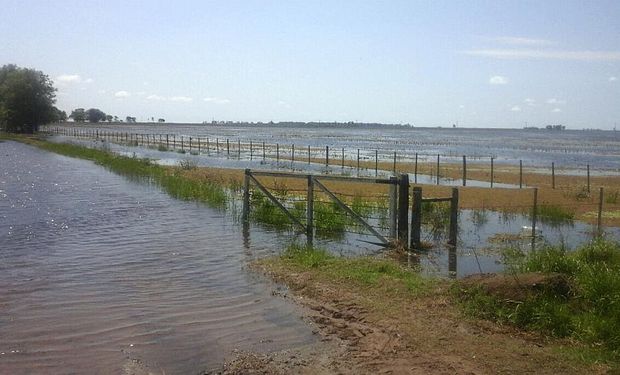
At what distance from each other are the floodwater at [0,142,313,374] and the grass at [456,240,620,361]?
2.76 meters

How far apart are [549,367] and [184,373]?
4.11 meters

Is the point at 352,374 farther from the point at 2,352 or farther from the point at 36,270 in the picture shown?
the point at 36,270

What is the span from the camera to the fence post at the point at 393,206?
14.1 meters

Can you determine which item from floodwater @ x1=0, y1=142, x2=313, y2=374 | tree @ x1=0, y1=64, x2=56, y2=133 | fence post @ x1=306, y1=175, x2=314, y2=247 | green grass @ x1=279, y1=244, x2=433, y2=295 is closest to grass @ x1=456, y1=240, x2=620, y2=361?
green grass @ x1=279, y1=244, x2=433, y2=295

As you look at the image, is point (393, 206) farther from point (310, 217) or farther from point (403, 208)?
point (310, 217)

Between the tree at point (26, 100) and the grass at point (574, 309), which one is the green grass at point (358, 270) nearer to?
the grass at point (574, 309)

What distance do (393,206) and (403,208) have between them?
243 mm

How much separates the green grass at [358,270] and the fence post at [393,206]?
1651 millimetres

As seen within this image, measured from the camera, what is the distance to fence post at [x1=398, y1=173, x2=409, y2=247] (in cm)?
1412

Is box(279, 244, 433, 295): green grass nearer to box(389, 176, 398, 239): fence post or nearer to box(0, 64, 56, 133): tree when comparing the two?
box(389, 176, 398, 239): fence post

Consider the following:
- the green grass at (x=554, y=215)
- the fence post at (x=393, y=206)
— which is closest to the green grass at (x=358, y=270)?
the fence post at (x=393, y=206)

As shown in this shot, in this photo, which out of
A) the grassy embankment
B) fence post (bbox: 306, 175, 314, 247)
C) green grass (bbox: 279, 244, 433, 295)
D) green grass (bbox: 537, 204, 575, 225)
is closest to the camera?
the grassy embankment

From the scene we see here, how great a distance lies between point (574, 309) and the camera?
8.33 meters

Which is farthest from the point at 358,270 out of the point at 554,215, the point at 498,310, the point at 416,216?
the point at 554,215
